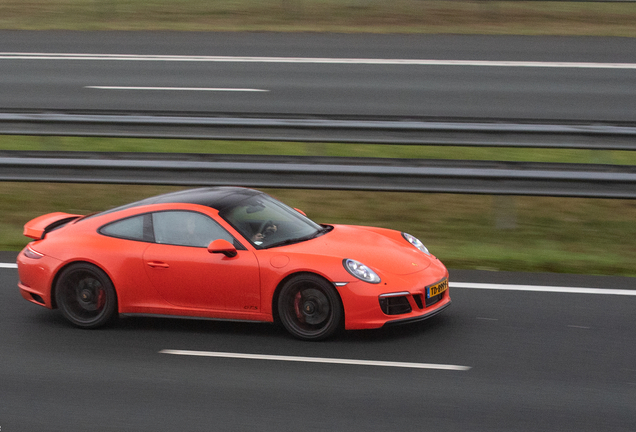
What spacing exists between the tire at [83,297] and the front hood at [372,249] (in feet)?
5.64

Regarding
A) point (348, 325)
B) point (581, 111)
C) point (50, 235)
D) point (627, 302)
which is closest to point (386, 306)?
point (348, 325)

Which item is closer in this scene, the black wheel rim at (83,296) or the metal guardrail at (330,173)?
the black wheel rim at (83,296)

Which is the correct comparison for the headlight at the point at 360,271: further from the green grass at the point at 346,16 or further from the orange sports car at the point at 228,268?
the green grass at the point at 346,16

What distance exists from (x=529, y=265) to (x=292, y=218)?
2.96 meters

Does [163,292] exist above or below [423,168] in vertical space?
below

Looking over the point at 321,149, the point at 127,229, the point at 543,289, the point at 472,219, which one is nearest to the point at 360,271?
the point at 127,229

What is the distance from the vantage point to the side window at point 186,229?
705cm

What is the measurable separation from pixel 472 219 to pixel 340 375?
4766 mm

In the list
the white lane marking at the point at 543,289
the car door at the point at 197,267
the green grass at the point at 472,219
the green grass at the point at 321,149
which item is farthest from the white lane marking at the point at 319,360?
the green grass at the point at 321,149

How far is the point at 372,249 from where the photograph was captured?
717 centimetres

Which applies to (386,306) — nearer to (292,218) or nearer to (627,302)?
(292,218)

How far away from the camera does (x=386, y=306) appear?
6.68 meters

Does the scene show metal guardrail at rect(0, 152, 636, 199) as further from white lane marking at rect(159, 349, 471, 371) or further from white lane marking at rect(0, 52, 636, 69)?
white lane marking at rect(0, 52, 636, 69)

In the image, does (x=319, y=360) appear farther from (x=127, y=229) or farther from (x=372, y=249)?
(x=127, y=229)
